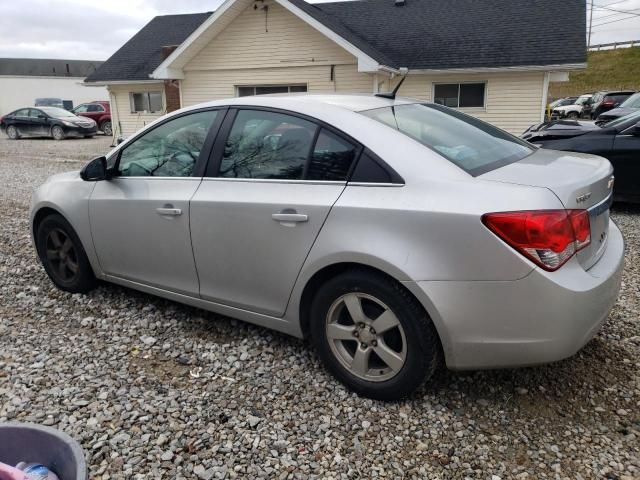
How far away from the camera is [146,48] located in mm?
19578

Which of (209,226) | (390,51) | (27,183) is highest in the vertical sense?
(390,51)

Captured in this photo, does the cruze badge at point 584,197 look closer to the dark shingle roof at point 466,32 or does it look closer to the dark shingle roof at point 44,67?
the dark shingle roof at point 466,32

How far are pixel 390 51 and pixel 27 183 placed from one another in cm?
1031

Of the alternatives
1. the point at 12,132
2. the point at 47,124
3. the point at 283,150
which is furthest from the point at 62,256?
the point at 12,132

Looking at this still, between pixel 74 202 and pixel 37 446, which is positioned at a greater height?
pixel 74 202

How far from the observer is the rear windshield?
273 cm

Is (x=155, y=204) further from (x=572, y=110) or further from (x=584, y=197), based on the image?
(x=572, y=110)

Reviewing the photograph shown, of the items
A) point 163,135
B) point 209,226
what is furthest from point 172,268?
point 163,135

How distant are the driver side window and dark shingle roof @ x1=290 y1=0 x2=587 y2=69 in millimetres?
10826

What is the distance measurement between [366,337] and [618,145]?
18.6ft

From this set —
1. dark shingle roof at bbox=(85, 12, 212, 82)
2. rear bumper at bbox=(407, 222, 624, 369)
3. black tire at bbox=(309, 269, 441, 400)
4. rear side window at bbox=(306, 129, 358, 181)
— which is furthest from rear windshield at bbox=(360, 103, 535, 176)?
dark shingle roof at bbox=(85, 12, 212, 82)

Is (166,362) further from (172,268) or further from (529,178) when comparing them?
(529,178)

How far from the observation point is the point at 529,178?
8.18 ft

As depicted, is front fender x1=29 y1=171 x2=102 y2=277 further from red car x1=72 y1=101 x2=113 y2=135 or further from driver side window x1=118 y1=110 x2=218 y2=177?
red car x1=72 y1=101 x2=113 y2=135
